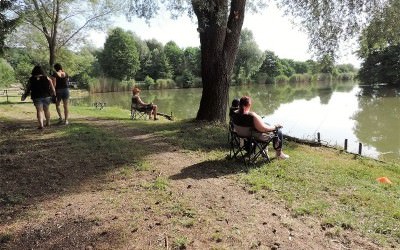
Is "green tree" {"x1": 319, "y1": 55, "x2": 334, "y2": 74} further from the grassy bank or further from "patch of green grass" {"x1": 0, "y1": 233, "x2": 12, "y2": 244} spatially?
"patch of green grass" {"x1": 0, "y1": 233, "x2": 12, "y2": 244}

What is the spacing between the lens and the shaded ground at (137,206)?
379 centimetres

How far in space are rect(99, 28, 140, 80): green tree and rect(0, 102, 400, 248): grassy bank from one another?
55.3 meters

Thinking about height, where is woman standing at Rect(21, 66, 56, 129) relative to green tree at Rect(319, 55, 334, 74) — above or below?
below

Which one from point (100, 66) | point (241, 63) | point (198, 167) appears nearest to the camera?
point (198, 167)

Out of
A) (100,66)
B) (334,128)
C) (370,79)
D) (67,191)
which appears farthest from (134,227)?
(100,66)

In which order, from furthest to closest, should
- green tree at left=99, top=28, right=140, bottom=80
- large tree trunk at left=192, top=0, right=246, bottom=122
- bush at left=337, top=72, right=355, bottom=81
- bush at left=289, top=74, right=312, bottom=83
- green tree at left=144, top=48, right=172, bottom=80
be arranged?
bush at left=337, top=72, right=355, bottom=81, bush at left=289, top=74, right=312, bottom=83, green tree at left=144, top=48, right=172, bottom=80, green tree at left=99, top=28, right=140, bottom=80, large tree trunk at left=192, top=0, right=246, bottom=122

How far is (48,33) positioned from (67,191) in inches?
915

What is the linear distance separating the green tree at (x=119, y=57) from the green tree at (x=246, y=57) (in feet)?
62.3

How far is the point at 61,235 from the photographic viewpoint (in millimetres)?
3863

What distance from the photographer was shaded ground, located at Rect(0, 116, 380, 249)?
3.79m

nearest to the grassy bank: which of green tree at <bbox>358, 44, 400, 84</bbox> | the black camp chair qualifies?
the black camp chair

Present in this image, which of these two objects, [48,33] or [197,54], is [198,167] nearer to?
[48,33]

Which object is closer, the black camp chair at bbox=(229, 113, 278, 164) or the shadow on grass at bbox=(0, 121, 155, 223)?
the shadow on grass at bbox=(0, 121, 155, 223)

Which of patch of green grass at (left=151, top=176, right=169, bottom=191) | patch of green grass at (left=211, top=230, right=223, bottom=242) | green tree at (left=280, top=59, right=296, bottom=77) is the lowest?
patch of green grass at (left=211, top=230, right=223, bottom=242)
